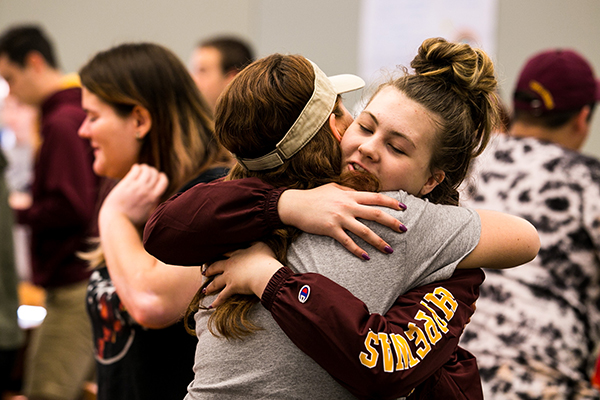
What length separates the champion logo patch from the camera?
0.97 m

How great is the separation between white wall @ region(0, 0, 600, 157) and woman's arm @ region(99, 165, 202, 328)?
227cm

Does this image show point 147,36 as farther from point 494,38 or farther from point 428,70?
point 428,70

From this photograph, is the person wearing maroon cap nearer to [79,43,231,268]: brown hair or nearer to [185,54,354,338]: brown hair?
[79,43,231,268]: brown hair

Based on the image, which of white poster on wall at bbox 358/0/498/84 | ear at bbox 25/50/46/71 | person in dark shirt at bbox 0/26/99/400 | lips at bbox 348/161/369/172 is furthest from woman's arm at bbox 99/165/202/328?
white poster on wall at bbox 358/0/498/84

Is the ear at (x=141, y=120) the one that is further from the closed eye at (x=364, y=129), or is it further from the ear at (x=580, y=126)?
the ear at (x=580, y=126)

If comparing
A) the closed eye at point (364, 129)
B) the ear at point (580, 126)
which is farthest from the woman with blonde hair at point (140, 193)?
the ear at point (580, 126)

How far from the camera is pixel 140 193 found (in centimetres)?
163

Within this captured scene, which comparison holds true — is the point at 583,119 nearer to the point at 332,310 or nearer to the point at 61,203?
the point at 332,310

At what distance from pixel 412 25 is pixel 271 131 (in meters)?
4.00

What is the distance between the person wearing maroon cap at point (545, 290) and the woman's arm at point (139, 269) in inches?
44.7

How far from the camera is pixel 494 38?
4.59 metres

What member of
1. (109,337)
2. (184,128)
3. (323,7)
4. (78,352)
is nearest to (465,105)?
(184,128)

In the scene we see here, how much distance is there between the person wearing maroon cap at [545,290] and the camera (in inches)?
80.4

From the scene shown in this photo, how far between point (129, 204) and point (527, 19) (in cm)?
385
